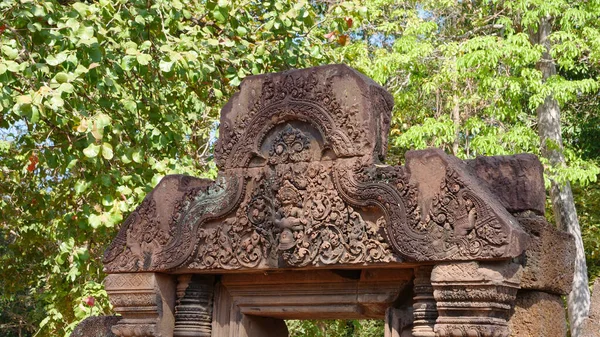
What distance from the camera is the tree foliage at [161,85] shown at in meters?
6.57

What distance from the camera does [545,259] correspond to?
480 cm

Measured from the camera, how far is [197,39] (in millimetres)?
7875

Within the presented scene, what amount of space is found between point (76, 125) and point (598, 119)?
10.7m

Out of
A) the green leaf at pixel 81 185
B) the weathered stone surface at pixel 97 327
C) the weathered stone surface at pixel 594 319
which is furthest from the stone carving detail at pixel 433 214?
the green leaf at pixel 81 185

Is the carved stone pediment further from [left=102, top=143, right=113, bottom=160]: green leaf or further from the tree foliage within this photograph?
the tree foliage

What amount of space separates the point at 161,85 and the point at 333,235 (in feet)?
12.7

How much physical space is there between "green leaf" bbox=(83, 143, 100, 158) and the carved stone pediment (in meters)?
0.95

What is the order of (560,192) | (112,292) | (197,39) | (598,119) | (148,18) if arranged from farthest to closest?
(598,119)
(560,192)
(197,39)
(148,18)
(112,292)

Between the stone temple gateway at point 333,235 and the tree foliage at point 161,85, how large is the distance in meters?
1.35

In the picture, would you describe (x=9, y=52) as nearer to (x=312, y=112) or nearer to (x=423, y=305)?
(x=312, y=112)

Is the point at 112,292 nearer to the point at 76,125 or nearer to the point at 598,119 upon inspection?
the point at 76,125

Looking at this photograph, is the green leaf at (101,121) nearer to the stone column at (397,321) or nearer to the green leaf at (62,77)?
the green leaf at (62,77)

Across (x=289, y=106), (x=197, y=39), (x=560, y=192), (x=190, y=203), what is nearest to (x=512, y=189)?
(x=289, y=106)

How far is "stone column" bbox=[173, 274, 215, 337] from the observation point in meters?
5.44
